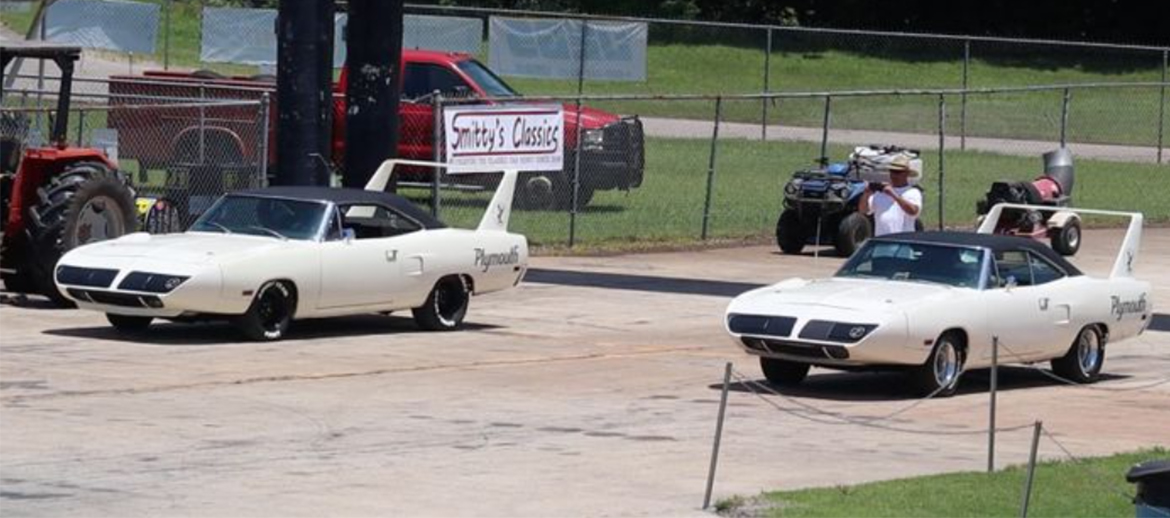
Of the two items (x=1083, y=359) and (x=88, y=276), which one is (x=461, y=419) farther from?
(x=1083, y=359)

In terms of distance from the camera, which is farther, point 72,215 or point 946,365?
point 72,215

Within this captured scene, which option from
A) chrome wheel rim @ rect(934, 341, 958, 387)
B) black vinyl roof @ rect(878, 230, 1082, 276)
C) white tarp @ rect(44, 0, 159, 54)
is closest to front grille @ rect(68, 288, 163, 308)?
black vinyl roof @ rect(878, 230, 1082, 276)

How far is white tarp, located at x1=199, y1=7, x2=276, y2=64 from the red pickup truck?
9118mm

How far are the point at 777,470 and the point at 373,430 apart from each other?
102 inches

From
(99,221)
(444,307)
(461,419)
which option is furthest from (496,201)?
(461,419)

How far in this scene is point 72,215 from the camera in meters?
20.3

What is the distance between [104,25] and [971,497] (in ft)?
105

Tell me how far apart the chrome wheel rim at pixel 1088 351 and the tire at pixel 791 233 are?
→ 1001cm

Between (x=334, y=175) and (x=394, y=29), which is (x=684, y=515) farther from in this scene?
(x=334, y=175)

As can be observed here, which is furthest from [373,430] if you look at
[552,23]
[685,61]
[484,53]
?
[685,61]

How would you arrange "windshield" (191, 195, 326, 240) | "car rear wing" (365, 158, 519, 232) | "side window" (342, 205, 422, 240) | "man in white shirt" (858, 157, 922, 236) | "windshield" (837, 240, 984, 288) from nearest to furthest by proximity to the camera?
"windshield" (837, 240, 984, 288) → "windshield" (191, 195, 326, 240) → "side window" (342, 205, 422, 240) → "car rear wing" (365, 158, 519, 232) → "man in white shirt" (858, 157, 922, 236)

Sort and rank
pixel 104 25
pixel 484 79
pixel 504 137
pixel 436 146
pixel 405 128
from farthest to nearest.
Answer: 1. pixel 104 25
2. pixel 484 79
3. pixel 405 128
4. pixel 504 137
5. pixel 436 146

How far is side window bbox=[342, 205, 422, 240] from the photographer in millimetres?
19594

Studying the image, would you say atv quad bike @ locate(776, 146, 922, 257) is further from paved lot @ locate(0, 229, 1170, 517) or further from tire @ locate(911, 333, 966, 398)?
tire @ locate(911, 333, 966, 398)
